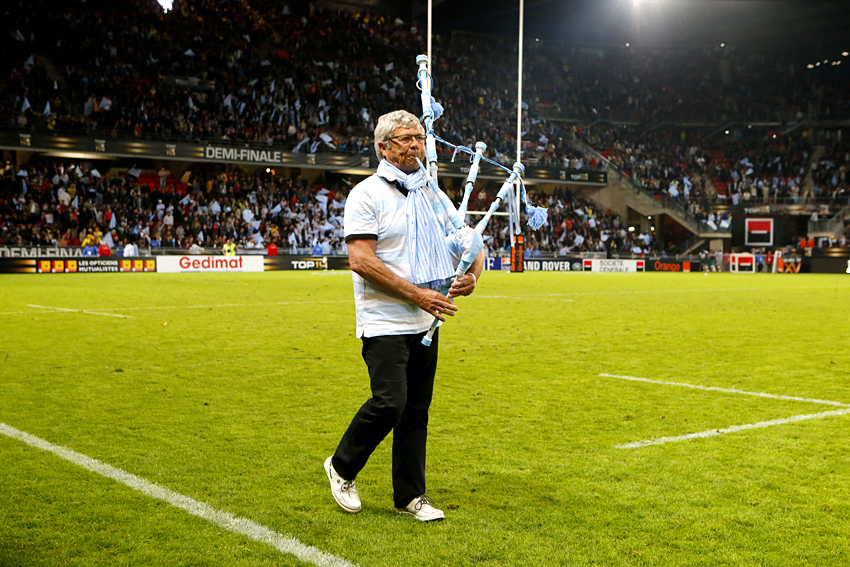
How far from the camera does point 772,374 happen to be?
773 cm

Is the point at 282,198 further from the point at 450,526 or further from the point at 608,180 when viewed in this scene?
the point at 450,526

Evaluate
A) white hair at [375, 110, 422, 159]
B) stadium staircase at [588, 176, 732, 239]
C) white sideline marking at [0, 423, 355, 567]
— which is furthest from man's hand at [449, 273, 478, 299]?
stadium staircase at [588, 176, 732, 239]

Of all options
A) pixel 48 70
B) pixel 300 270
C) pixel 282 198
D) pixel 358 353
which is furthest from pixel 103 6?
pixel 358 353

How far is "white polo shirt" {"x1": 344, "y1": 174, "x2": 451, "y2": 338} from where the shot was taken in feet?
11.8

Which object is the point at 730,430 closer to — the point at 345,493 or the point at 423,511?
the point at 423,511

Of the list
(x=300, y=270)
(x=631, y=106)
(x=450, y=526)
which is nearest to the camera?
(x=450, y=526)

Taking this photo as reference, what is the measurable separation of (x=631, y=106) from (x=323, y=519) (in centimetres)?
5455

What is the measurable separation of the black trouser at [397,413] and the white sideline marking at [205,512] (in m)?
0.52

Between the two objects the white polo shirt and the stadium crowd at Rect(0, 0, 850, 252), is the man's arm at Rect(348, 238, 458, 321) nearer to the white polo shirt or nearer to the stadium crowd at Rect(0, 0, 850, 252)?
the white polo shirt

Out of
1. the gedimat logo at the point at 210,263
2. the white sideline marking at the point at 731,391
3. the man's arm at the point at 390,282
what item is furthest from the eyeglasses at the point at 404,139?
the gedimat logo at the point at 210,263

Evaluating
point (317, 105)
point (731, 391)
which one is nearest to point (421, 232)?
point (731, 391)

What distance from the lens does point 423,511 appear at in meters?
3.68

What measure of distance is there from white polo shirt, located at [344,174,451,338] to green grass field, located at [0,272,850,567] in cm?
93

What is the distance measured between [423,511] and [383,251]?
1.24 meters
